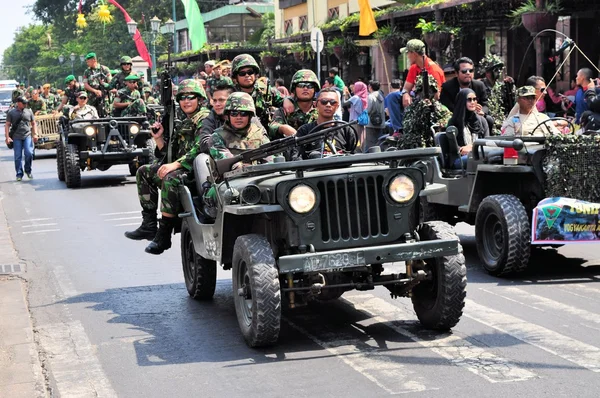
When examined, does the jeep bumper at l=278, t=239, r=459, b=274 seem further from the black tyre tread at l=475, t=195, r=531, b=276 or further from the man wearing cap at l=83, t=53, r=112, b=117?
the man wearing cap at l=83, t=53, r=112, b=117

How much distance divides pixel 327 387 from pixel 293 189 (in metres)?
1.39

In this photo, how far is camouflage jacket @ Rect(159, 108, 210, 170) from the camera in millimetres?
9677

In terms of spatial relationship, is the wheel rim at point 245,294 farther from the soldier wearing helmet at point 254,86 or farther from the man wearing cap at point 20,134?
the man wearing cap at point 20,134

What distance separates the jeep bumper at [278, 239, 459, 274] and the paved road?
61 cm

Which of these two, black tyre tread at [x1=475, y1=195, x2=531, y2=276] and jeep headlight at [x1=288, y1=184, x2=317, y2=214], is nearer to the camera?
jeep headlight at [x1=288, y1=184, x2=317, y2=214]

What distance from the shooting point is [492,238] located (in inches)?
411

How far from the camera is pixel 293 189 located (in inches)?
283

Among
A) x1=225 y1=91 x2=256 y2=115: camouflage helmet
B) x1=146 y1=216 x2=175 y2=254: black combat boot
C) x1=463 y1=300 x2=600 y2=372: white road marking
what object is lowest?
x1=463 y1=300 x2=600 y2=372: white road marking

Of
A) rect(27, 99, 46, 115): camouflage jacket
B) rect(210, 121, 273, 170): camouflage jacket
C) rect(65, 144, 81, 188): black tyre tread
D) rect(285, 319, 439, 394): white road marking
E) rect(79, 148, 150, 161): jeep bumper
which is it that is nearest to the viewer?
rect(285, 319, 439, 394): white road marking

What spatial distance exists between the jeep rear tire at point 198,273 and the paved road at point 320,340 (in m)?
0.12

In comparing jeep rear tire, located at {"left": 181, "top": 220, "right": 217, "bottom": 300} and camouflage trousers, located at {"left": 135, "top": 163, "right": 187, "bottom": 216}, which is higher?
camouflage trousers, located at {"left": 135, "top": 163, "right": 187, "bottom": 216}

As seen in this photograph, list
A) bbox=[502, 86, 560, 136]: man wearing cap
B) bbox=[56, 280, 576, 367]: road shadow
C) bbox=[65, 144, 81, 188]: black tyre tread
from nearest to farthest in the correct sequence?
bbox=[56, 280, 576, 367]: road shadow → bbox=[502, 86, 560, 136]: man wearing cap → bbox=[65, 144, 81, 188]: black tyre tread

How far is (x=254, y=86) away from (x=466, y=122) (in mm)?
2643

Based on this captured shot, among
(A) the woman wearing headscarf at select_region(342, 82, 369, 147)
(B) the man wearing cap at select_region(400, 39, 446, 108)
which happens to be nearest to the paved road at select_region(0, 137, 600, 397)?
(B) the man wearing cap at select_region(400, 39, 446, 108)
